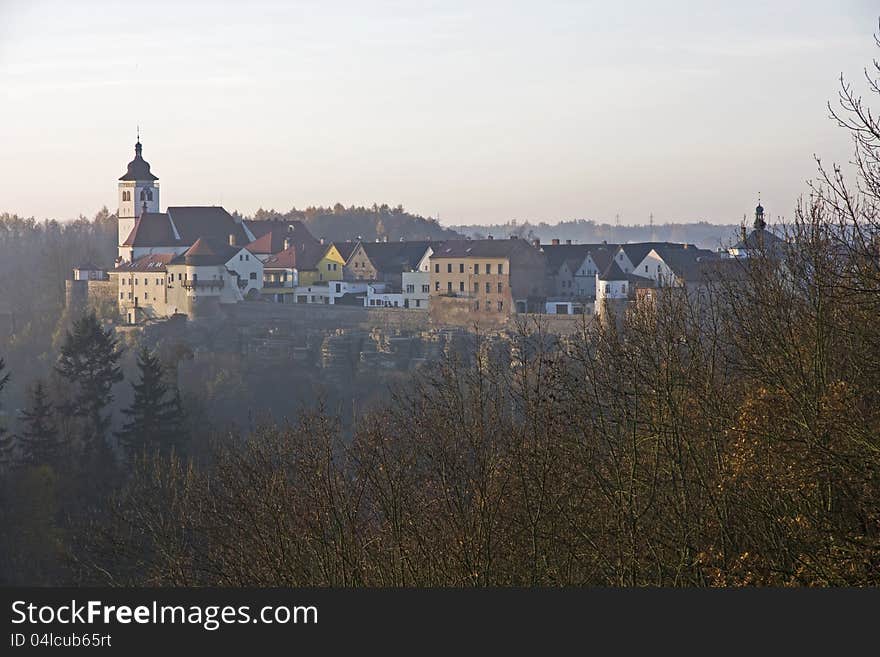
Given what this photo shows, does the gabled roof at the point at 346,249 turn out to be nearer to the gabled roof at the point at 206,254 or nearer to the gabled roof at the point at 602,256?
the gabled roof at the point at 206,254

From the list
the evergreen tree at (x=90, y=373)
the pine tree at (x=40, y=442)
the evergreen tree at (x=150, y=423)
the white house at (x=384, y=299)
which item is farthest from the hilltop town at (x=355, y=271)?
the pine tree at (x=40, y=442)

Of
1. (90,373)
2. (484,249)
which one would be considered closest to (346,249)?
(484,249)

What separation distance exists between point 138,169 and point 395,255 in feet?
62.7

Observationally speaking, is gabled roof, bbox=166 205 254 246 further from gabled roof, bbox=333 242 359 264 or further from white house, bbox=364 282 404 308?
white house, bbox=364 282 404 308

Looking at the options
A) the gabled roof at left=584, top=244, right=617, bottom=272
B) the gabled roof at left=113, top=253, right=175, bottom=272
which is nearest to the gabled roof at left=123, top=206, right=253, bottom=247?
the gabled roof at left=113, top=253, right=175, bottom=272

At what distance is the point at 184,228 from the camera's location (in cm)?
7444

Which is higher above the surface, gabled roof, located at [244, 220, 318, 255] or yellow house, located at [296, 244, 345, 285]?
gabled roof, located at [244, 220, 318, 255]

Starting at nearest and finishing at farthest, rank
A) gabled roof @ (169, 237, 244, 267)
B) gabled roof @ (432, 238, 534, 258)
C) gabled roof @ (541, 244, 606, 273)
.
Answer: gabled roof @ (432, 238, 534, 258), gabled roof @ (541, 244, 606, 273), gabled roof @ (169, 237, 244, 267)

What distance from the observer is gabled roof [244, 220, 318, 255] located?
2896 inches

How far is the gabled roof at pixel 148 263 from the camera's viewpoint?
66875 millimetres

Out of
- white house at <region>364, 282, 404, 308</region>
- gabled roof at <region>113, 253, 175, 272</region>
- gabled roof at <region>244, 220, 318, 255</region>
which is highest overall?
gabled roof at <region>244, 220, 318, 255</region>

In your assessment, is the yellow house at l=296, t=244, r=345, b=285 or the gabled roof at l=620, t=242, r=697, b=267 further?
the yellow house at l=296, t=244, r=345, b=285

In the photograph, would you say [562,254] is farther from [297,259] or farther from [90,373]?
[90,373]

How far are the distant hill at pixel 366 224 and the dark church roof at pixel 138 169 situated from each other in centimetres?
2519
